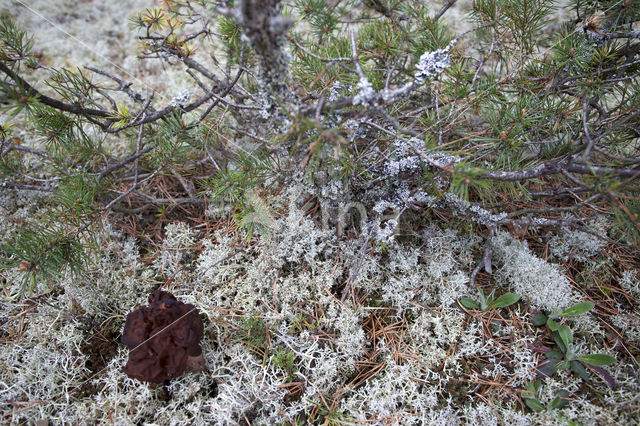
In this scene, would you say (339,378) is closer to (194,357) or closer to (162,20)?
(194,357)

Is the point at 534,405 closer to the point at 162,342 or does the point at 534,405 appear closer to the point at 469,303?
the point at 469,303

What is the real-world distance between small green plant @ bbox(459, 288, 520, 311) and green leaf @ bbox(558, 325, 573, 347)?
0.84 feet

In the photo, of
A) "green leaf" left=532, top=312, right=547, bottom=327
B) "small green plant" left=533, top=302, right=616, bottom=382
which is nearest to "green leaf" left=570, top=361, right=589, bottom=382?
"small green plant" left=533, top=302, right=616, bottom=382

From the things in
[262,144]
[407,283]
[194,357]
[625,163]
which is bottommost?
[407,283]

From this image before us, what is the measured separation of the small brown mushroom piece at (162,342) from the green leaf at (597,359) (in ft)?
6.48

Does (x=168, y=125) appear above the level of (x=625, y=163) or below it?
above

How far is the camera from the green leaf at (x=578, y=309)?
1945 millimetres

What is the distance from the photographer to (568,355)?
6.18ft

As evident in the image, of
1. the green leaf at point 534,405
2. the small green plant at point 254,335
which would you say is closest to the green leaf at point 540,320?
the green leaf at point 534,405

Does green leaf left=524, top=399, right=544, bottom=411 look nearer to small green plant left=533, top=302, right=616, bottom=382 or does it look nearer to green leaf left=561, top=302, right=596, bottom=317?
small green plant left=533, top=302, right=616, bottom=382

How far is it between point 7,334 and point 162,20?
205 cm

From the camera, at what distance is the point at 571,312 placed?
196cm

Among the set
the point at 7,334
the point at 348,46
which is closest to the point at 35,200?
the point at 7,334

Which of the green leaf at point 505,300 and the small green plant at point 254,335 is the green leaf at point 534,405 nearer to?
the green leaf at point 505,300
